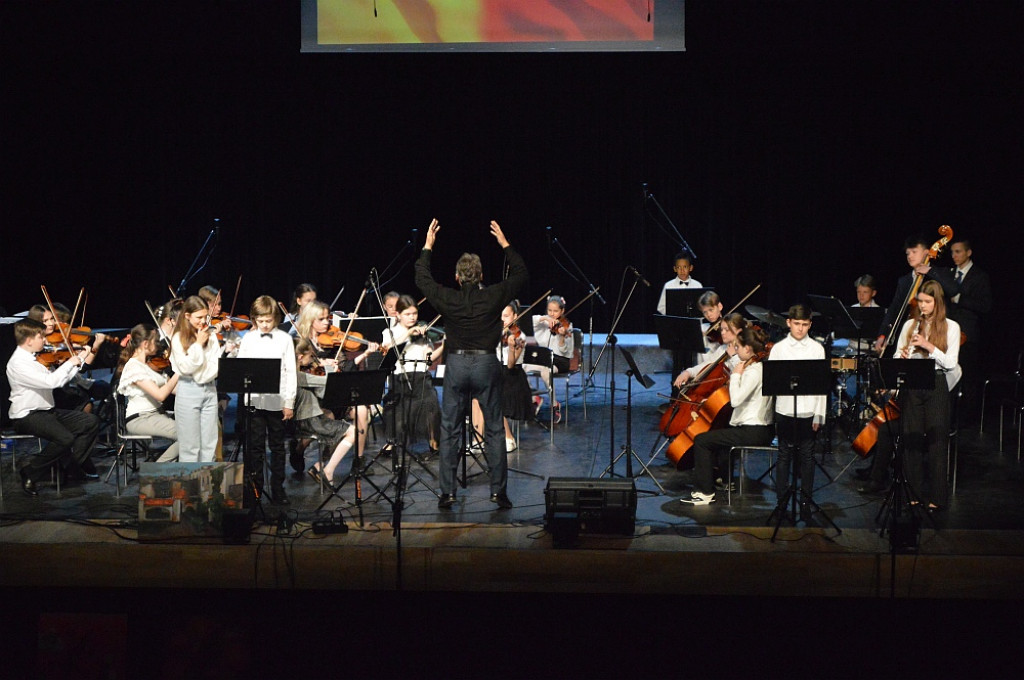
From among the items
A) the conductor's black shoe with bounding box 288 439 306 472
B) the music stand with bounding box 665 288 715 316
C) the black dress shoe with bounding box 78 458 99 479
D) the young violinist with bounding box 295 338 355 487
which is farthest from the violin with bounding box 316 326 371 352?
the music stand with bounding box 665 288 715 316

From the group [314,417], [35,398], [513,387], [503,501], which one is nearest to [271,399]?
[314,417]

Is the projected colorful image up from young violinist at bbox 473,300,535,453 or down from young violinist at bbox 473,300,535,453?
up

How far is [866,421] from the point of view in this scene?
24.8ft

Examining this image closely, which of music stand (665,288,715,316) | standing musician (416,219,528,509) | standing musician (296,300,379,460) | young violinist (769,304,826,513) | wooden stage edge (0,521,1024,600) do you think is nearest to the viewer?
wooden stage edge (0,521,1024,600)

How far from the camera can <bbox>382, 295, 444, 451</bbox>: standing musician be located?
24.5ft

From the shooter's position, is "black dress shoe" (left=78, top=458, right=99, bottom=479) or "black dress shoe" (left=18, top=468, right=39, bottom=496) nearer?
"black dress shoe" (left=18, top=468, right=39, bottom=496)

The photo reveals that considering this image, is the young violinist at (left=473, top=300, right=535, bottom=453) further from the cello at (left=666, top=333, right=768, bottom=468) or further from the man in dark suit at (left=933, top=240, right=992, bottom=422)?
the man in dark suit at (left=933, top=240, right=992, bottom=422)

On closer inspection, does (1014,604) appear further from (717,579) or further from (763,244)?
(763,244)

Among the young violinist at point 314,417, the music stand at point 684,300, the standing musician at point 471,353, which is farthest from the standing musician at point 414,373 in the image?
the music stand at point 684,300

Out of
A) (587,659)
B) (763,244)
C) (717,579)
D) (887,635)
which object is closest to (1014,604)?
(887,635)

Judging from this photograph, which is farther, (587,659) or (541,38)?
(541,38)

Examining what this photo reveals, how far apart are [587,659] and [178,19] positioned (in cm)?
955

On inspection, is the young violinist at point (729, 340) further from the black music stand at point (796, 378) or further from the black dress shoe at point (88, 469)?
the black dress shoe at point (88, 469)

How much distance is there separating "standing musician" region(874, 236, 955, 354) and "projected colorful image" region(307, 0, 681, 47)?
181 inches
